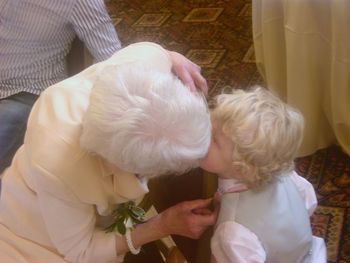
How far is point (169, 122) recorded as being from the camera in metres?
0.87

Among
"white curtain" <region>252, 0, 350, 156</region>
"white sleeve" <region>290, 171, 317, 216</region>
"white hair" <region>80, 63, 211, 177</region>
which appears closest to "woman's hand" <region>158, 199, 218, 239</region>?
"white hair" <region>80, 63, 211, 177</region>

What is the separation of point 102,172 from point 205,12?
2340mm

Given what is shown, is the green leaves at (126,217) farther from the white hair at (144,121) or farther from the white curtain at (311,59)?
the white curtain at (311,59)

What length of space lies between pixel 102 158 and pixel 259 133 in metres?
0.29

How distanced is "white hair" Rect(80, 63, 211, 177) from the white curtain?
938 millimetres

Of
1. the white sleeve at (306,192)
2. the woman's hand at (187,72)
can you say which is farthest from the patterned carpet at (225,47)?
the woman's hand at (187,72)

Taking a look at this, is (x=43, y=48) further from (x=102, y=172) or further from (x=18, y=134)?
(x=102, y=172)

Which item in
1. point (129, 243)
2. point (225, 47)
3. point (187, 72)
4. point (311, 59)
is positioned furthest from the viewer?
point (225, 47)

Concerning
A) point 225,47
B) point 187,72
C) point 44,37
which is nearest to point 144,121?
point 187,72

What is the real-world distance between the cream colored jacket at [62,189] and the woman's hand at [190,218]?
0.25ft

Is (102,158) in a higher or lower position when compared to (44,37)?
higher

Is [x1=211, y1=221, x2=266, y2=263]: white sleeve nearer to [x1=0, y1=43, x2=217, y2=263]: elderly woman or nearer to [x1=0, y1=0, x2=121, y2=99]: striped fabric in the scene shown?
[x1=0, y1=43, x2=217, y2=263]: elderly woman

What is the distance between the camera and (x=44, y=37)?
159 cm

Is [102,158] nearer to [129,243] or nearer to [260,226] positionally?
[129,243]
